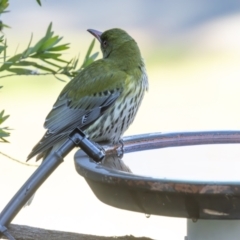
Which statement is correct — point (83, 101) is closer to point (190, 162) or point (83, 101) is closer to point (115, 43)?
point (115, 43)

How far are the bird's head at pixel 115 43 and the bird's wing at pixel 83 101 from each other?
10.2 inches

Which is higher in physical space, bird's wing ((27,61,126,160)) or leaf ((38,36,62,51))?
bird's wing ((27,61,126,160))

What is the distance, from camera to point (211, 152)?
3.38 meters

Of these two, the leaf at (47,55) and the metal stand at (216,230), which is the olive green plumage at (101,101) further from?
the metal stand at (216,230)

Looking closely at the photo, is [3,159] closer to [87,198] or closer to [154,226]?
[87,198]

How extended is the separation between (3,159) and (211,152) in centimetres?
631

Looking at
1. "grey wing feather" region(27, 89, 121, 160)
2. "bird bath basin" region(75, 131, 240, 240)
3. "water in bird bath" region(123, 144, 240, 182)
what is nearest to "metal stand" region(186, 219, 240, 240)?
"bird bath basin" region(75, 131, 240, 240)

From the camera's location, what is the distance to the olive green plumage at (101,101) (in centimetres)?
455

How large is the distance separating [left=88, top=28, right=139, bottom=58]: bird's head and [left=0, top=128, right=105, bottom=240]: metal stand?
2.66 metres

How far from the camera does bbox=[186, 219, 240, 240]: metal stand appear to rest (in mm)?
2814

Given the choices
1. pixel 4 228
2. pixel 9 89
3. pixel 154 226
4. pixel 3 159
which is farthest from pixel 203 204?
pixel 9 89

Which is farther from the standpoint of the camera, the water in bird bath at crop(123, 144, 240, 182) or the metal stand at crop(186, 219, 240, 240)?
the water in bird bath at crop(123, 144, 240, 182)

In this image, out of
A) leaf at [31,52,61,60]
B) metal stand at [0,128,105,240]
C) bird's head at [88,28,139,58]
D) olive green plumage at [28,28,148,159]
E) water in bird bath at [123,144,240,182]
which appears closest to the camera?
metal stand at [0,128,105,240]

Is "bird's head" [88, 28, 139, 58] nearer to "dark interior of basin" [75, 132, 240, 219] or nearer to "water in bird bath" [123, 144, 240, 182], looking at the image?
"water in bird bath" [123, 144, 240, 182]
